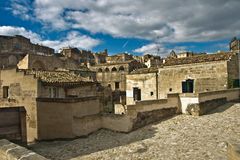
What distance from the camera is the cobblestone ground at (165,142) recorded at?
8.85 meters

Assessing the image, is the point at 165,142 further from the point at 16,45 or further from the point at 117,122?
the point at 16,45

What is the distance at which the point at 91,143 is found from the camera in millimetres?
11469

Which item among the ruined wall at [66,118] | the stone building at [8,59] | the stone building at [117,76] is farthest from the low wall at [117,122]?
the stone building at [8,59]

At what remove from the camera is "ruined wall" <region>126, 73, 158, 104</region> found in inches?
856

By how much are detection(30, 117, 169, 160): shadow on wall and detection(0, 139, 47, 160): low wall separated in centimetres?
516

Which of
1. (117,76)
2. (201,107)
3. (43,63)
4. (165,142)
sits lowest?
(165,142)

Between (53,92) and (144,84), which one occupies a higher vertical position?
(144,84)

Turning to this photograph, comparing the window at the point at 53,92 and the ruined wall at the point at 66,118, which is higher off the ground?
the window at the point at 53,92

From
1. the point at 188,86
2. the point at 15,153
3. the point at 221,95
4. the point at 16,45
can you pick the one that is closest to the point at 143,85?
the point at 188,86

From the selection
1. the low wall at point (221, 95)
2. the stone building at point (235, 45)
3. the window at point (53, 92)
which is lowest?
the low wall at point (221, 95)

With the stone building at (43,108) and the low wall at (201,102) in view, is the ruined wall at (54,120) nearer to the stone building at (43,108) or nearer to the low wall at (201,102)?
the stone building at (43,108)

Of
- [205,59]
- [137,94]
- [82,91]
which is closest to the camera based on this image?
[82,91]

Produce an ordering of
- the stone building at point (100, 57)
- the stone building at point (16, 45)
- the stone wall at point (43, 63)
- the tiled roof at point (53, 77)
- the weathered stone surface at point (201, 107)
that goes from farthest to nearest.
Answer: the stone building at point (100, 57), the stone building at point (16, 45), the stone wall at point (43, 63), the tiled roof at point (53, 77), the weathered stone surface at point (201, 107)

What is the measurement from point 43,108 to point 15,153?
32.5 ft
